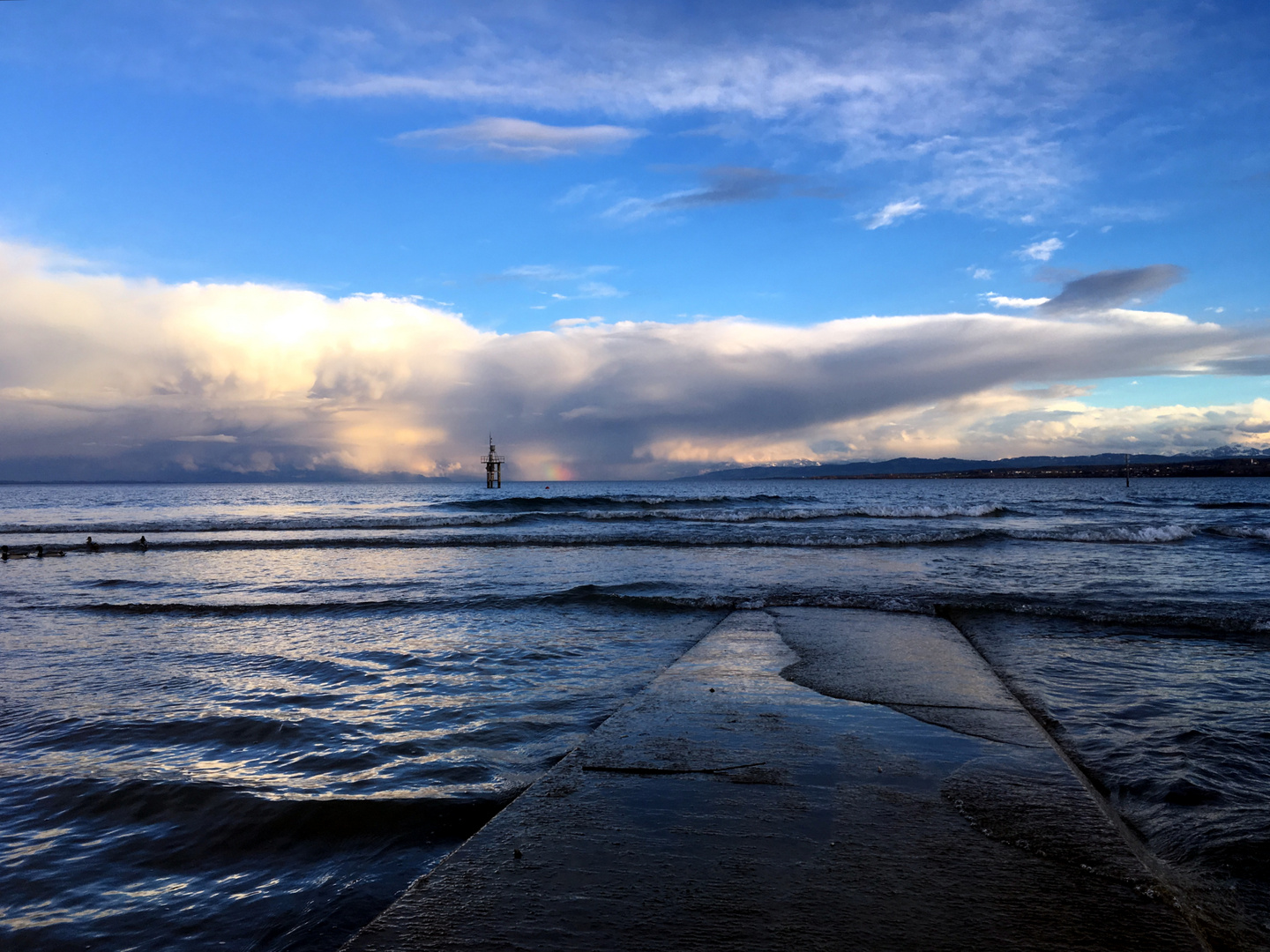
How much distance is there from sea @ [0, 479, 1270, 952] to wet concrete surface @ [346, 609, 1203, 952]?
527 millimetres

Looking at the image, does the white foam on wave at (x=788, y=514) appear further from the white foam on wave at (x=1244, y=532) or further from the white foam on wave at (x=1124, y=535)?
the white foam on wave at (x=1244, y=532)

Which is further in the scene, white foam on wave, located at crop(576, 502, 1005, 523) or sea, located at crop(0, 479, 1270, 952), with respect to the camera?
white foam on wave, located at crop(576, 502, 1005, 523)

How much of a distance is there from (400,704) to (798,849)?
411 centimetres

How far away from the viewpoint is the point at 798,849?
2607mm

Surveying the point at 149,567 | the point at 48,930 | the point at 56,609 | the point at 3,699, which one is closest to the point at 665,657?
the point at 48,930

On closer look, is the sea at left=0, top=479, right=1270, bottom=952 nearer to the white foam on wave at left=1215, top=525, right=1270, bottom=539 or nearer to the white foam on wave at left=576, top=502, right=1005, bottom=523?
the white foam on wave at left=1215, top=525, right=1270, bottom=539

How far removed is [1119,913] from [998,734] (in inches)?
78.9

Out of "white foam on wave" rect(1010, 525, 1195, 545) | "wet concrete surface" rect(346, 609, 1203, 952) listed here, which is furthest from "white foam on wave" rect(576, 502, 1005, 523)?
"wet concrete surface" rect(346, 609, 1203, 952)

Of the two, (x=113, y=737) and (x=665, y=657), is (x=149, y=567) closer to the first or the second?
(x=113, y=737)

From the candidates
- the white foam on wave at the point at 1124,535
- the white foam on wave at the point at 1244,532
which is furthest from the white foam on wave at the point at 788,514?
the white foam on wave at the point at 1244,532

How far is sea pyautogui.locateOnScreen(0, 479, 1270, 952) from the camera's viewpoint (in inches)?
122

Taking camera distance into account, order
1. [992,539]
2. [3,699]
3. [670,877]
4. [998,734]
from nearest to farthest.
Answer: [670,877] < [998,734] < [3,699] < [992,539]

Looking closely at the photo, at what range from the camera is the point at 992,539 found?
21.6 m

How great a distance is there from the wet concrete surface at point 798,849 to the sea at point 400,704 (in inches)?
20.7
